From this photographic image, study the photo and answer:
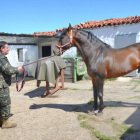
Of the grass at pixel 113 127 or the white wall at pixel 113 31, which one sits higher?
the white wall at pixel 113 31

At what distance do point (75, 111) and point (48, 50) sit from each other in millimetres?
9357

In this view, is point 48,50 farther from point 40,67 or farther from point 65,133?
point 65,133

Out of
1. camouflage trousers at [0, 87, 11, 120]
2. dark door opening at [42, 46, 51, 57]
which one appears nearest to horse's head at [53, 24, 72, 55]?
camouflage trousers at [0, 87, 11, 120]

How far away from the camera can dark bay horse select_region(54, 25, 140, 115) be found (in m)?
3.72

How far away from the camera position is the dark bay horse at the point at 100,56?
3.72m

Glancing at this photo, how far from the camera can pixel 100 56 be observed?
376cm

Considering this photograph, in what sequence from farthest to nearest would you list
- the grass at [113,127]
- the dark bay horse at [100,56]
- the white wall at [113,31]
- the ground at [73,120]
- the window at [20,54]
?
the window at [20,54] → the white wall at [113,31] → the dark bay horse at [100,56] → the ground at [73,120] → the grass at [113,127]

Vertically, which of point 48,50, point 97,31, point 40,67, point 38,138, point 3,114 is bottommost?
point 38,138

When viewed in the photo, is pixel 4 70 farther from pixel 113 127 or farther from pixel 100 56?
pixel 113 127

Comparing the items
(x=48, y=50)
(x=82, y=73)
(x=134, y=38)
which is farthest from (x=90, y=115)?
(x=48, y=50)

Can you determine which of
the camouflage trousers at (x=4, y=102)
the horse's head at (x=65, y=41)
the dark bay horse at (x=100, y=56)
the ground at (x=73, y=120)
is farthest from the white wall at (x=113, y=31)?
the camouflage trousers at (x=4, y=102)

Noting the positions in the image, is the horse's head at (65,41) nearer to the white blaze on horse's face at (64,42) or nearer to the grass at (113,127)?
the white blaze on horse's face at (64,42)

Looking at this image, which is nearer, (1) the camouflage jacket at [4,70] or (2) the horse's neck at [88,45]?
(1) the camouflage jacket at [4,70]

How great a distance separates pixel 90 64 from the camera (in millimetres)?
3752
